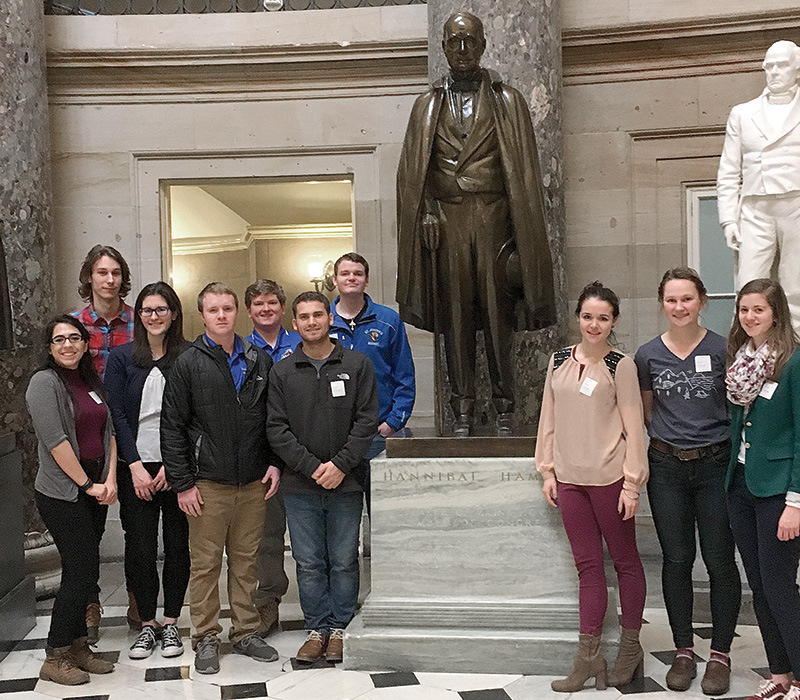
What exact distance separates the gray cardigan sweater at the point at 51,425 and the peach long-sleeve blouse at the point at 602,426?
2.16 metres

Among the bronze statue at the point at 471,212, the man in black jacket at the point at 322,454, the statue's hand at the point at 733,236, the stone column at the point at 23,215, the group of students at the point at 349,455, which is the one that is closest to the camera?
the group of students at the point at 349,455

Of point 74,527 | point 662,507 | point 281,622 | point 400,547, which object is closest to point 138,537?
point 74,527

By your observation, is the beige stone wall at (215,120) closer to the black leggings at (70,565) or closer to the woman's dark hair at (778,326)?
the black leggings at (70,565)

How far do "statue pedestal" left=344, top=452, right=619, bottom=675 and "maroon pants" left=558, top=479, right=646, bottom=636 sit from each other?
227 mm

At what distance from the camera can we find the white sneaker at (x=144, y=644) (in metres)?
4.26

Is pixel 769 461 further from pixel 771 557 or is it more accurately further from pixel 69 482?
pixel 69 482

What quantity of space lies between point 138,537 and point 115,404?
25.9 inches

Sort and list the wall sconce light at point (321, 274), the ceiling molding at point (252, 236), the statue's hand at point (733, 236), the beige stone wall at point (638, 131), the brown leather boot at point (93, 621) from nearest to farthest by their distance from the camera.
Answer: the brown leather boot at point (93, 621), the statue's hand at point (733, 236), the beige stone wall at point (638, 131), the wall sconce light at point (321, 274), the ceiling molding at point (252, 236)

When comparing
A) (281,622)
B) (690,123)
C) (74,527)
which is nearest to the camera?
(74,527)

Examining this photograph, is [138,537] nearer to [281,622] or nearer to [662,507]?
[281,622]

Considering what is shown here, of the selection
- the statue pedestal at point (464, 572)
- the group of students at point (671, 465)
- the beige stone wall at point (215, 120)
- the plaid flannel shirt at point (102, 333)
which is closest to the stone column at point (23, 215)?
the beige stone wall at point (215, 120)

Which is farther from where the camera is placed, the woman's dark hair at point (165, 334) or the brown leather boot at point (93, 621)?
the brown leather boot at point (93, 621)

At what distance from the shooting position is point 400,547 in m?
4.11

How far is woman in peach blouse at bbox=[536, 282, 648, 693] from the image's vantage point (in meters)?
3.65
